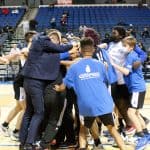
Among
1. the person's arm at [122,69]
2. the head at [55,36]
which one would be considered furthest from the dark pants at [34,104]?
the person's arm at [122,69]

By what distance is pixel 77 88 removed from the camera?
5547mm

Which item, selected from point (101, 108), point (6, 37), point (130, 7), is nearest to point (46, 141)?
point (101, 108)

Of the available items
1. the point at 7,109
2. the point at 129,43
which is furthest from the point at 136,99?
the point at 7,109

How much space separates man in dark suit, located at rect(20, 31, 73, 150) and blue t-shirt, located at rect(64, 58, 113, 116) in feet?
1.86

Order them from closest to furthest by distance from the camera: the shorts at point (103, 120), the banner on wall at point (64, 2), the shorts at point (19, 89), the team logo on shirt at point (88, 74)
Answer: the team logo on shirt at point (88, 74) → the shorts at point (103, 120) → the shorts at point (19, 89) → the banner on wall at point (64, 2)

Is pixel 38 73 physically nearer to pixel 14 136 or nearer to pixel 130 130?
pixel 14 136

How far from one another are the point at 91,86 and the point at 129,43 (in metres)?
1.27

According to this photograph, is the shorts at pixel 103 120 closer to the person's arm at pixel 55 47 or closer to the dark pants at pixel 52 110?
the dark pants at pixel 52 110

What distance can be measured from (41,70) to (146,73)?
12311mm

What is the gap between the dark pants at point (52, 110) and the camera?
6168mm

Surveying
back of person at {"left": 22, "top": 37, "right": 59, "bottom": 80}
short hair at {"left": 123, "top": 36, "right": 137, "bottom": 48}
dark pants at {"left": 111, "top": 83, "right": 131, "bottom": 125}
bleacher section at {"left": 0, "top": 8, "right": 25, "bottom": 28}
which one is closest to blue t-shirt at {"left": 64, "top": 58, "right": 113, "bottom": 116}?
back of person at {"left": 22, "top": 37, "right": 59, "bottom": 80}

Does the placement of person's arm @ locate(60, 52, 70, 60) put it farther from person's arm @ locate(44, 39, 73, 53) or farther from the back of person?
person's arm @ locate(44, 39, 73, 53)

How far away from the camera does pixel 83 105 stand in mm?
5547

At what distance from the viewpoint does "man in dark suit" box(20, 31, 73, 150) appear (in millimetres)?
6012
